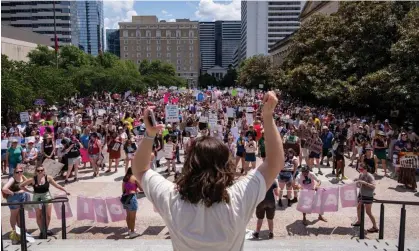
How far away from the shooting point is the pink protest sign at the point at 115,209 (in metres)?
8.88

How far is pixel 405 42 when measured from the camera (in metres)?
20.7

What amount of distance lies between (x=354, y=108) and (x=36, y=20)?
12778 cm

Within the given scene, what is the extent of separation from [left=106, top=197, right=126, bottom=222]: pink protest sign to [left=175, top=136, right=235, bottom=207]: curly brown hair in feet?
23.7

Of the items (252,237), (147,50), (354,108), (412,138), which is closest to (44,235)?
(252,237)

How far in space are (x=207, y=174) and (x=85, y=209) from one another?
7.79 m

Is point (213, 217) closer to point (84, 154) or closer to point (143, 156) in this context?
point (143, 156)

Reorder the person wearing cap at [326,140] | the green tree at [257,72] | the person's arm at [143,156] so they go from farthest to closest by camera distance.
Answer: the green tree at [257,72] → the person wearing cap at [326,140] → the person's arm at [143,156]

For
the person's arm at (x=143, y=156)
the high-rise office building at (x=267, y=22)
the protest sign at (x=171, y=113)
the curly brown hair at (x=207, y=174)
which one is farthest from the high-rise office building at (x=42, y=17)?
the curly brown hair at (x=207, y=174)

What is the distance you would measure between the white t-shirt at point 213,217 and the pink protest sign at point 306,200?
7553mm

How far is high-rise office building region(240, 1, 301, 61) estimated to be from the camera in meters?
170

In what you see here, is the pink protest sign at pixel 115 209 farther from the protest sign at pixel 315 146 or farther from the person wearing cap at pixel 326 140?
the person wearing cap at pixel 326 140

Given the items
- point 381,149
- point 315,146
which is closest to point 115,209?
point 315,146

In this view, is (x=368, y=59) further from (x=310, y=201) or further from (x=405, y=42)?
(x=310, y=201)

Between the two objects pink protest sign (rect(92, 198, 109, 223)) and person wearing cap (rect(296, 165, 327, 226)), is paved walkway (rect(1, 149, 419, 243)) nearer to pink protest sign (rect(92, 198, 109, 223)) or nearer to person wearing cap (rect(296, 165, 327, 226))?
pink protest sign (rect(92, 198, 109, 223))
